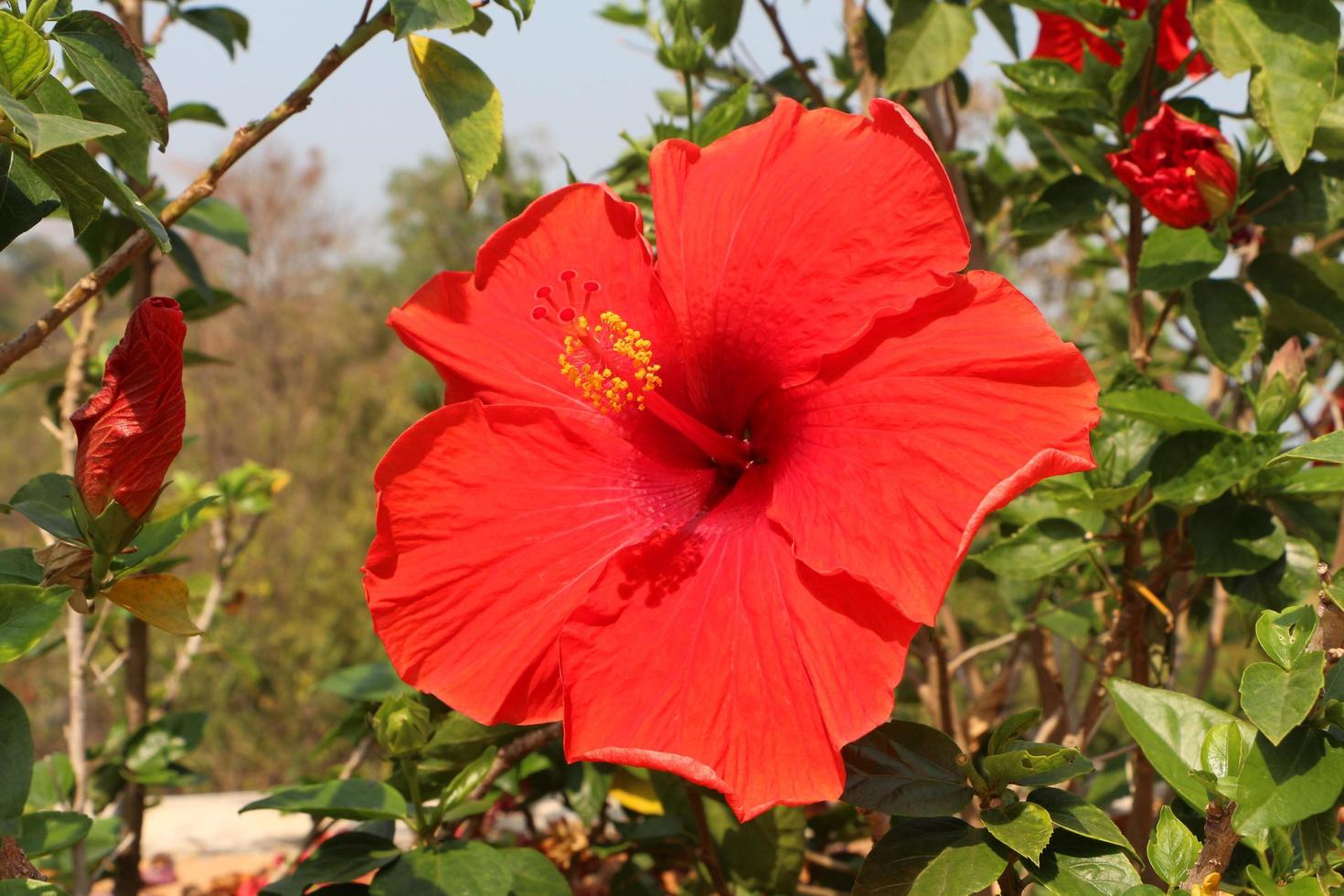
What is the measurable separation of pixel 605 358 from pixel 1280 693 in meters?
0.64

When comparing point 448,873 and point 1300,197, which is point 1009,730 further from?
point 1300,197

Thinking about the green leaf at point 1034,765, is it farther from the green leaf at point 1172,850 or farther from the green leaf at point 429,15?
the green leaf at point 429,15

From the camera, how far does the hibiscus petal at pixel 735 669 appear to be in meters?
0.85

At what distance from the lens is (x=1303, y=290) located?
1.32 m

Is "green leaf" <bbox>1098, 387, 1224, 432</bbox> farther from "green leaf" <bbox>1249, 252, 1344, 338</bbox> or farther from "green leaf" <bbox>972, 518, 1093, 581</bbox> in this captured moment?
"green leaf" <bbox>1249, 252, 1344, 338</bbox>

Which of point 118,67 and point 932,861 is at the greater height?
point 118,67

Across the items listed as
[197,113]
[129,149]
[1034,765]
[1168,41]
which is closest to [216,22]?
[197,113]

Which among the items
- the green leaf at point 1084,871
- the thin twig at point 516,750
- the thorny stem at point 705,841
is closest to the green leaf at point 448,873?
the thin twig at point 516,750

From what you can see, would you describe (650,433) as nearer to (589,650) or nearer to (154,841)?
(589,650)

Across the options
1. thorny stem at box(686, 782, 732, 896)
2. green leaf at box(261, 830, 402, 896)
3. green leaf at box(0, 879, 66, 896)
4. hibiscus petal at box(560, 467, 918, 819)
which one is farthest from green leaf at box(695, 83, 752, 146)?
green leaf at box(0, 879, 66, 896)

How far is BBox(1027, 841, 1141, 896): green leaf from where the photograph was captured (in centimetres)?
83

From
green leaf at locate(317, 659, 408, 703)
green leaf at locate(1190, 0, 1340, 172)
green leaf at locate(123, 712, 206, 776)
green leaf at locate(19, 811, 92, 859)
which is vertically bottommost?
green leaf at locate(317, 659, 408, 703)

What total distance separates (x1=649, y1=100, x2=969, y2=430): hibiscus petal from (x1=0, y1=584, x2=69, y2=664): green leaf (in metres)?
0.61

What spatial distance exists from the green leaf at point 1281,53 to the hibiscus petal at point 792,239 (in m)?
0.38
